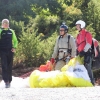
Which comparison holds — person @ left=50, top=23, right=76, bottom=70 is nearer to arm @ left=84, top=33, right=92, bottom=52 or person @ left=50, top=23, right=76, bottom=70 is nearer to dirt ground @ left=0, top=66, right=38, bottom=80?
arm @ left=84, top=33, right=92, bottom=52

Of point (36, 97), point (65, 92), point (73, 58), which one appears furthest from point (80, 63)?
point (36, 97)

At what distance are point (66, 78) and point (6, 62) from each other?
183 cm

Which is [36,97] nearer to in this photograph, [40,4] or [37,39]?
[37,39]

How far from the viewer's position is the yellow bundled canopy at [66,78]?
30.0ft

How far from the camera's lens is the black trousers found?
10.1 metres

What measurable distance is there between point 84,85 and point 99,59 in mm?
1056

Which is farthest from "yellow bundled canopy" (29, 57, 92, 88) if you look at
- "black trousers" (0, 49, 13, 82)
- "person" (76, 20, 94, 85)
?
"black trousers" (0, 49, 13, 82)

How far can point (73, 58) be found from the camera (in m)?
9.93

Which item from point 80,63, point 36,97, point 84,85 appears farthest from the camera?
point 80,63

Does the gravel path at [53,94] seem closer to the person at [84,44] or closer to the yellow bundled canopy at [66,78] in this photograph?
the yellow bundled canopy at [66,78]

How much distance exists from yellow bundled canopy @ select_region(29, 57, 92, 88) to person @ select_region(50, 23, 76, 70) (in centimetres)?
53

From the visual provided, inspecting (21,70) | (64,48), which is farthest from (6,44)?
(21,70)

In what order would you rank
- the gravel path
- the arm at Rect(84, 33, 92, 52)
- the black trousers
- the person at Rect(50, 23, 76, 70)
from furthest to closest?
1. the black trousers
2. the person at Rect(50, 23, 76, 70)
3. the arm at Rect(84, 33, 92, 52)
4. the gravel path

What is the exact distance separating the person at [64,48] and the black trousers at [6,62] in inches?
46.0
